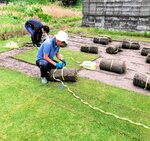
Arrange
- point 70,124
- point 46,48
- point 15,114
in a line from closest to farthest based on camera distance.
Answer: point 70,124
point 15,114
point 46,48

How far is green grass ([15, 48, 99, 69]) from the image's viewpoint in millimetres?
7145

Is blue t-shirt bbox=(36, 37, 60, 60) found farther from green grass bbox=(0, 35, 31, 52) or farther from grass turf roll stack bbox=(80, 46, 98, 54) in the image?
green grass bbox=(0, 35, 31, 52)

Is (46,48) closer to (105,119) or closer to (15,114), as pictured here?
(15,114)

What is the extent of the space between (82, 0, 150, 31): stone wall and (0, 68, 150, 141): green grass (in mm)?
7949

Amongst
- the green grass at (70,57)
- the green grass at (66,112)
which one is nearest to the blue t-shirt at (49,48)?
the green grass at (66,112)

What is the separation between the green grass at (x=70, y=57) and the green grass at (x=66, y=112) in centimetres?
143

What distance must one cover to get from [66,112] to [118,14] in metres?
10.1

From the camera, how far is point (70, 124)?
3893mm

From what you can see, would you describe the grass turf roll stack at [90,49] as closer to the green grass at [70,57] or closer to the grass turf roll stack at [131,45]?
the green grass at [70,57]

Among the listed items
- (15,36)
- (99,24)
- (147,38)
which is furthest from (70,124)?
(99,24)

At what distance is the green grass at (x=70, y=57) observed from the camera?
23.4 feet

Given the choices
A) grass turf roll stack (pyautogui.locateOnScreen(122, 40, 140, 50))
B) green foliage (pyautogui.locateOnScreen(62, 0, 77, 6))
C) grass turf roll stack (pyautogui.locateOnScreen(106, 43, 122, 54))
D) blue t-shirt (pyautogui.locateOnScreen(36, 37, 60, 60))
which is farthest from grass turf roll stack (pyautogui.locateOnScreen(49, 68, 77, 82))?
green foliage (pyautogui.locateOnScreen(62, 0, 77, 6))

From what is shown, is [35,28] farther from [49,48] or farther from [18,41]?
[49,48]

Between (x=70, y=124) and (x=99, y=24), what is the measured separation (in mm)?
10939
